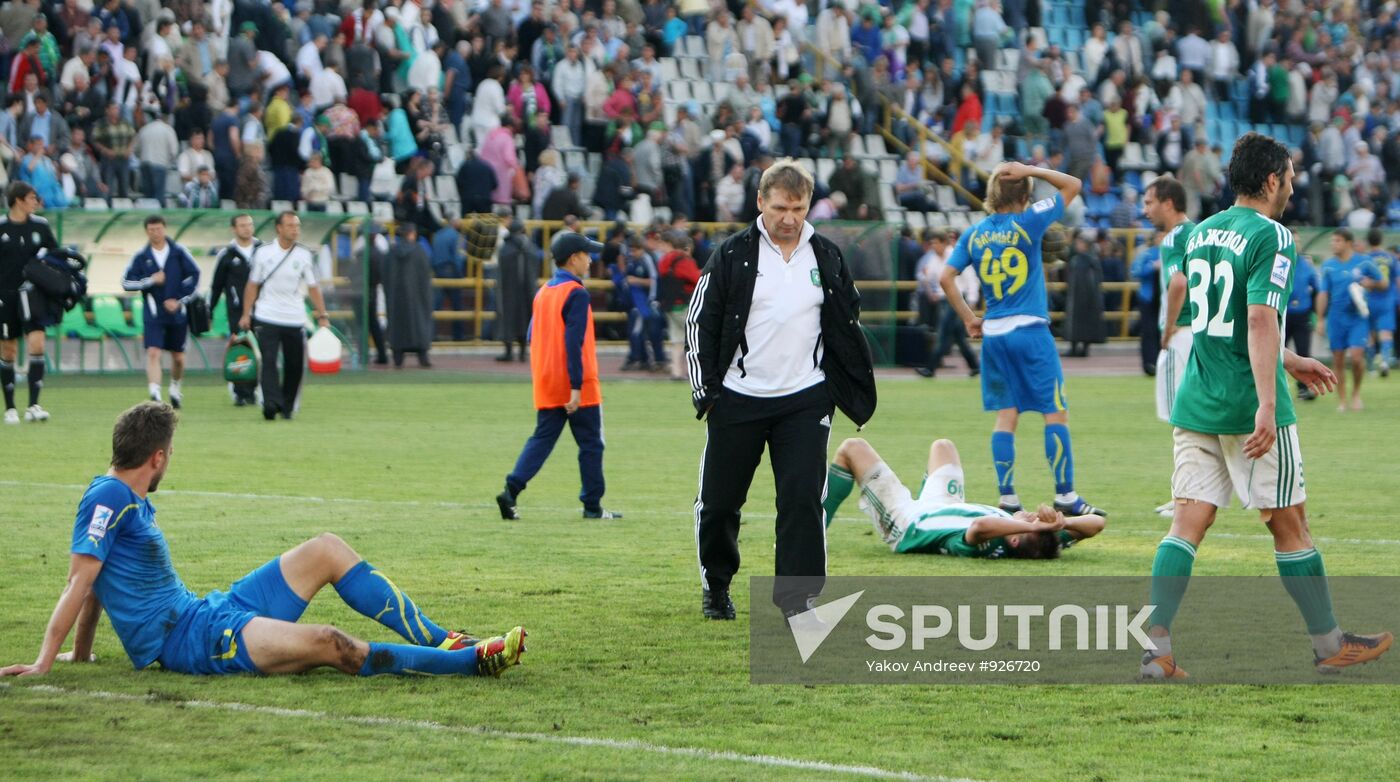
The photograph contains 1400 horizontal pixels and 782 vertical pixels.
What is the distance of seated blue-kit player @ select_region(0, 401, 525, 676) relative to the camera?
682 cm

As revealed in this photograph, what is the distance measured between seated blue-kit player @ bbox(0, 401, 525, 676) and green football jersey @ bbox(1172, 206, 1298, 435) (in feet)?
8.99

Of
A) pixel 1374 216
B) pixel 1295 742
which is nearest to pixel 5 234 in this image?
pixel 1295 742

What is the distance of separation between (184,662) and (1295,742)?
397 cm

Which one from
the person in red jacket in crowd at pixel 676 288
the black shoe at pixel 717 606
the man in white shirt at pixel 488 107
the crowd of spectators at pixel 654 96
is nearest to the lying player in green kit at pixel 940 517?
the black shoe at pixel 717 606

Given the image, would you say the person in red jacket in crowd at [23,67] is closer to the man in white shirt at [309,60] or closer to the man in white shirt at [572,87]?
the man in white shirt at [309,60]

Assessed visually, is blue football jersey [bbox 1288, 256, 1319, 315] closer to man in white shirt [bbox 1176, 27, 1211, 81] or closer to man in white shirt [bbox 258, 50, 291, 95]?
man in white shirt [bbox 1176, 27, 1211, 81]

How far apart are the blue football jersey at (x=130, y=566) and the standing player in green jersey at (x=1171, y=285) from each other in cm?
662

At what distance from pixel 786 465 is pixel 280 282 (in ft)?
41.6

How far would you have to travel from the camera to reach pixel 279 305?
19906mm

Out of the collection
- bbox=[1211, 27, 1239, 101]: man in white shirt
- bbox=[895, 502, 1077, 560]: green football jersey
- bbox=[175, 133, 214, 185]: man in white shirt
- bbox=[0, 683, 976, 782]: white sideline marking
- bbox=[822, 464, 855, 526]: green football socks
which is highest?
bbox=[1211, 27, 1239, 101]: man in white shirt

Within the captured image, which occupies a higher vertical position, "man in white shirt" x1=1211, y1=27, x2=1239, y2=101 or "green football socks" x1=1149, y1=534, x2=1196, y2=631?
"man in white shirt" x1=1211, y1=27, x2=1239, y2=101

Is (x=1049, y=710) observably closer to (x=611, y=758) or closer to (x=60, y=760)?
(x=611, y=758)

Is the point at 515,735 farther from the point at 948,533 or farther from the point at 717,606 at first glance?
the point at 948,533

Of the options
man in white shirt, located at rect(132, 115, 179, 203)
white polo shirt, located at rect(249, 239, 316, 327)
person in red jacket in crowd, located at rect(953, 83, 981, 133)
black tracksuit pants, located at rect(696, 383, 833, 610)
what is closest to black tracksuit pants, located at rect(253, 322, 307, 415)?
white polo shirt, located at rect(249, 239, 316, 327)
